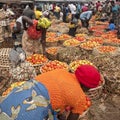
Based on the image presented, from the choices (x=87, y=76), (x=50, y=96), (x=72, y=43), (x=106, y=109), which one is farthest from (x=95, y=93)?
(x=72, y=43)

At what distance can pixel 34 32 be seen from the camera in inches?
286

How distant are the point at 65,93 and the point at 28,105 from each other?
0.39 meters

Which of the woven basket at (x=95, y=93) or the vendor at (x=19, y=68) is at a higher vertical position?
the vendor at (x=19, y=68)

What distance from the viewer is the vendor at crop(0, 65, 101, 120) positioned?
271 centimetres

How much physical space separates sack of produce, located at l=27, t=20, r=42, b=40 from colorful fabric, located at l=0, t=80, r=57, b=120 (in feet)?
15.0

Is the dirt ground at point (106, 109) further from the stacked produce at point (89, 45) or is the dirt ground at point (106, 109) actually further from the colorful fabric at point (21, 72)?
the stacked produce at point (89, 45)

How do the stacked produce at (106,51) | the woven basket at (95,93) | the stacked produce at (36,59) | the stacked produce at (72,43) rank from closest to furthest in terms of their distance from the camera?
the woven basket at (95,93) < the stacked produce at (36,59) < the stacked produce at (106,51) < the stacked produce at (72,43)

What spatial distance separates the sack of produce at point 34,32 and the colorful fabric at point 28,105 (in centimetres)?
456

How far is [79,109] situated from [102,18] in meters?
16.4

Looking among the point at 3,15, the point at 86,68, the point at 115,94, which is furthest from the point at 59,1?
the point at 86,68

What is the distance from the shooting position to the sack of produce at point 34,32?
23.6 ft

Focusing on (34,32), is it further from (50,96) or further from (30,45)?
(50,96)

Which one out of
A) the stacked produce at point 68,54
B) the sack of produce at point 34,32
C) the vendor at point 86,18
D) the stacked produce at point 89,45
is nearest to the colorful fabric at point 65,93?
the sack of produce at point 34,32

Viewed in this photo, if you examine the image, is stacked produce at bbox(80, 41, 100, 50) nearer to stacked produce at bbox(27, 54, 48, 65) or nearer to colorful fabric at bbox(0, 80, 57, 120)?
stacked produce at bbox(27, 54, 48, 65)
